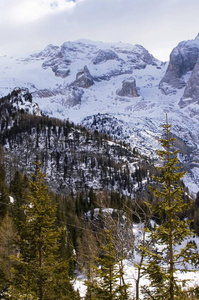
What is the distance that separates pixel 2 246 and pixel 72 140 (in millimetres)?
144853

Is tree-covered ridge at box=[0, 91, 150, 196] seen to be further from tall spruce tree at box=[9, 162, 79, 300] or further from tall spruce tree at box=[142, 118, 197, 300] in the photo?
tall spruce tree at box=[142, 118, 197, 300]

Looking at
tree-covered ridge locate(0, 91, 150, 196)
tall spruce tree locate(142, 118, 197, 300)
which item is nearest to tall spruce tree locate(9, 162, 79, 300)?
tall spruce tree locate(142, 118, 197, 300)

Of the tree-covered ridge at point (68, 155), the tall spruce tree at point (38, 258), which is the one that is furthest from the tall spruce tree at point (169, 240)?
the tree-covered ridge at point (68, 155)

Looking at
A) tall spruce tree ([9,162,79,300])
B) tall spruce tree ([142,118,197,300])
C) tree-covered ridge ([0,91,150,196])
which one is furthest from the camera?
tree-covered ridge ([0,91,150,196])

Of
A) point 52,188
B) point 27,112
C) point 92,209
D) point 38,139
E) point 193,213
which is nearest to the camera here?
point 92,209

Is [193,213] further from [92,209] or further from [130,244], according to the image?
[130,244]

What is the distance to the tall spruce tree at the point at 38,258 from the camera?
13.0 meters

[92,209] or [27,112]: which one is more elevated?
[27,112]

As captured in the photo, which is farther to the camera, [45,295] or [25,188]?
[25,188]

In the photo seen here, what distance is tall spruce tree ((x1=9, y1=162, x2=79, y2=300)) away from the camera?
1302 centimetres

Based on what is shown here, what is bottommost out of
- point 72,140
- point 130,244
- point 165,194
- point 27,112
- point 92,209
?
point 130,244

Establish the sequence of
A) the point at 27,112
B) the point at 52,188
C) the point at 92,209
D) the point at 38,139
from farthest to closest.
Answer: the point at 27,112 → the point at 38,139 → the point at 52,188 → the point at 92,209

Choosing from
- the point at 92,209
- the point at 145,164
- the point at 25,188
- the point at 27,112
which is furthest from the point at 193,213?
the point at 27,112

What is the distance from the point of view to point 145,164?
181 metres
